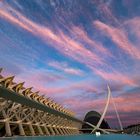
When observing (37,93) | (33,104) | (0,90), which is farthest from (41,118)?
(0,90)

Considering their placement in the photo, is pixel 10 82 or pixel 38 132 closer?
pixel 10 82

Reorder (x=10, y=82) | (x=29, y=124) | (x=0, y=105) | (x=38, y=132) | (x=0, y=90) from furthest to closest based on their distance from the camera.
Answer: (x=38, y=132) → (x=29, y=124) → (x=10, y=82) → (x=0, y=105) → (x=0, y=90)

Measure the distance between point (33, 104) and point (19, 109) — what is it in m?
45.7

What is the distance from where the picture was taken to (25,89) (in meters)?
79.4

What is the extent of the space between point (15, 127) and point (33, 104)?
47644mm

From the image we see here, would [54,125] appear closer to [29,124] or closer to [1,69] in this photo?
[29,124]

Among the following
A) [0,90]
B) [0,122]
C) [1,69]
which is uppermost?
[1,69]

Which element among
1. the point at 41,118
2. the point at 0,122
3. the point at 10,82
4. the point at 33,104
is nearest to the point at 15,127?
the point at 0,122

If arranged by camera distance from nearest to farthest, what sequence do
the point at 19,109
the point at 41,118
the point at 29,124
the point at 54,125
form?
the point at 19,109 < the point at 29,124 < the point at 41,118 < the point at 54,125

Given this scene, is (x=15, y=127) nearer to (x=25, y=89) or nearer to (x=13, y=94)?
(x=25, y=89)

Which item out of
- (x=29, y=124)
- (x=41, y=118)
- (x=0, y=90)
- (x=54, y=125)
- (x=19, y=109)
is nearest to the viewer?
(x=0, y=90)

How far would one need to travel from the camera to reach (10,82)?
61.2m

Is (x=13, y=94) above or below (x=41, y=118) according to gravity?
below

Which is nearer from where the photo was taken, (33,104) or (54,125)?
(33,104)
